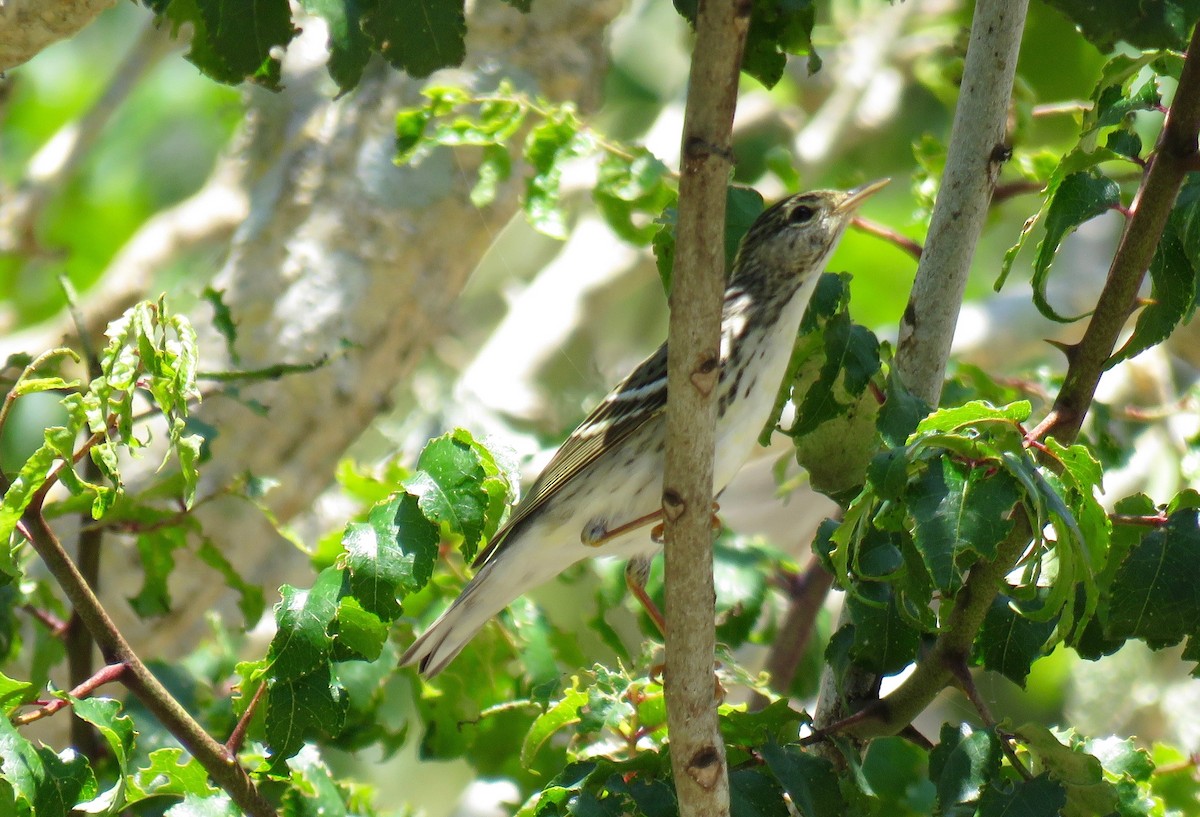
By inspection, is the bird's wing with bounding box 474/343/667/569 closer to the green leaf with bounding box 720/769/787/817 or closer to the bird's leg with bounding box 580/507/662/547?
the bird's leg with bounding box 580/507/662/547

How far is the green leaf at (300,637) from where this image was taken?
2299mm

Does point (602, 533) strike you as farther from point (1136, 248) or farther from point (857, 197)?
point (1136, 248)

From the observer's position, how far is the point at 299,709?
235cm

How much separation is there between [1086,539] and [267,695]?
1.46 m

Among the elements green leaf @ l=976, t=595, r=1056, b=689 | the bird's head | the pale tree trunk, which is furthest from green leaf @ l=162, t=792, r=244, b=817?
the pale tree trunk

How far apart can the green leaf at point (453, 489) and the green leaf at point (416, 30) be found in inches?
28.3

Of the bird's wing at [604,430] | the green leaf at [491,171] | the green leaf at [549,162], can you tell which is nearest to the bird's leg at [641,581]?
the bird's wing at [604,430]

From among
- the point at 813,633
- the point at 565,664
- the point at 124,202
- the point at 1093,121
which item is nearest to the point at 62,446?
the point at 1093,121

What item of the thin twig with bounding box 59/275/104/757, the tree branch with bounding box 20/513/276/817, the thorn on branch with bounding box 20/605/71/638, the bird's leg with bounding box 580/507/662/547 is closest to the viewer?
the tree branch with bounding box 20/513/276/817

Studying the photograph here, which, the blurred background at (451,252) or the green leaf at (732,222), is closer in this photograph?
the green leaf at (732,222)

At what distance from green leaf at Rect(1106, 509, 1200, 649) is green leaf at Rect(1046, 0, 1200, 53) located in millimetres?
868

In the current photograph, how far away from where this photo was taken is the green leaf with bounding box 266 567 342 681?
2.30 metres

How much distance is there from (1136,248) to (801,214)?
181 centimetres

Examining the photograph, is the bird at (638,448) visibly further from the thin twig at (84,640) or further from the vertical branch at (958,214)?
the thin twig at (84,640)
